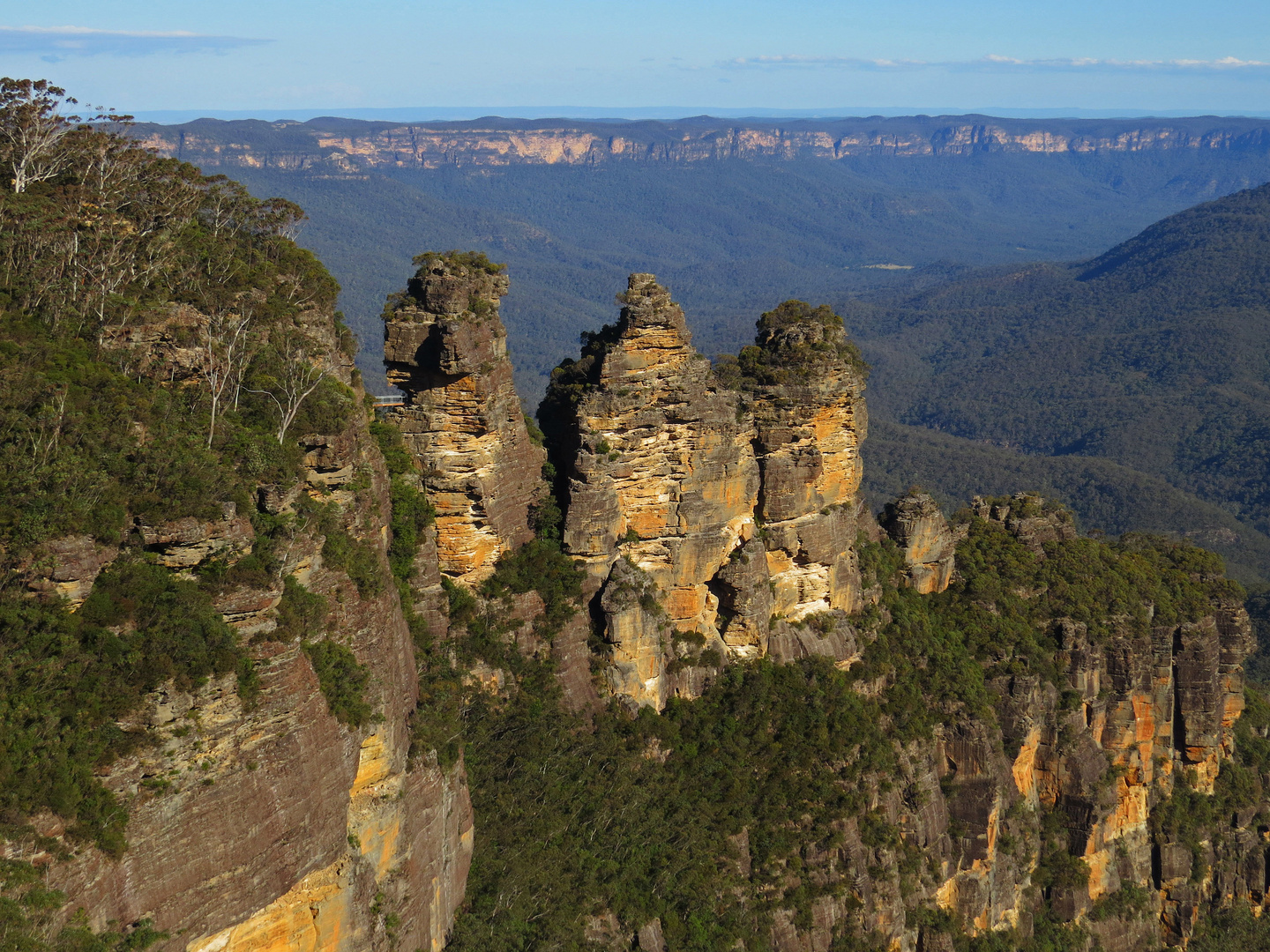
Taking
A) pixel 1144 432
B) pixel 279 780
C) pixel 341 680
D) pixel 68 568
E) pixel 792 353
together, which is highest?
pixel 792 353

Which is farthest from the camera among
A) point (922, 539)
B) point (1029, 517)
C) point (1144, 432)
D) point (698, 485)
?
point (1144, 432)

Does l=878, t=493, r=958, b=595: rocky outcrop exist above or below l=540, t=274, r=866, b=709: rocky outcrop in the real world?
below

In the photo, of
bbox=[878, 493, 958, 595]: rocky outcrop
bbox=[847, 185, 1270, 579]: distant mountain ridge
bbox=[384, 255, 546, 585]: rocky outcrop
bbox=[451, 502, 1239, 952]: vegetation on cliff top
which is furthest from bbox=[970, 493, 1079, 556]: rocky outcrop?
bbox=[847, 185, 1270, 579]: distant mountain ridge

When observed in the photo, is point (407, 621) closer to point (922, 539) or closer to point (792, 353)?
point (792, 353)

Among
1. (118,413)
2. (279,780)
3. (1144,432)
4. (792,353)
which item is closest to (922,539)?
(792,353)

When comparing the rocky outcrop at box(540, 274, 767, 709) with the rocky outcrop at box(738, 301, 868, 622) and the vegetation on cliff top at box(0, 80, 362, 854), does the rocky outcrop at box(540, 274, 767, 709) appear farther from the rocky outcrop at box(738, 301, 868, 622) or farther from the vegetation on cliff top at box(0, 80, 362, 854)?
the vegetation on cliff top at box(0, 80, 362, 854)
